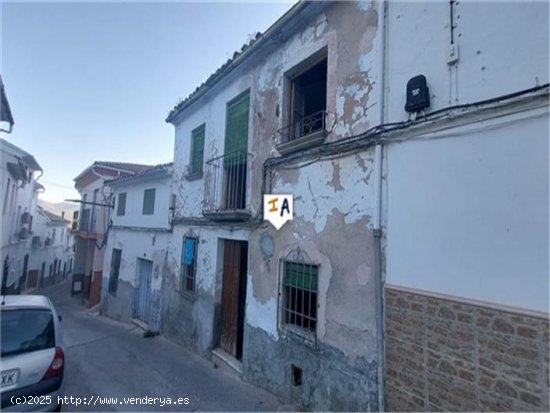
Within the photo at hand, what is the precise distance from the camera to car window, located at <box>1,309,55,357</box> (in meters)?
3.97

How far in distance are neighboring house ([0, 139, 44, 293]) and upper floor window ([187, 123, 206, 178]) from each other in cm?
958

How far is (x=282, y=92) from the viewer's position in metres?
5.53

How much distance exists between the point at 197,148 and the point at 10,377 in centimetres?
620

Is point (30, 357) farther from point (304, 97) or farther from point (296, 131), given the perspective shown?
point (304, 97)

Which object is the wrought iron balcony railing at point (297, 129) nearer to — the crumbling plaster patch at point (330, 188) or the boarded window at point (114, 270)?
the crumbling plaster patch at point (330, 188)

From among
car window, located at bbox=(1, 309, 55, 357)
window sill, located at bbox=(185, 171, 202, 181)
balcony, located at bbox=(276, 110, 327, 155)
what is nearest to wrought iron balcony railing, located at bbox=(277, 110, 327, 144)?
balcony, located at bbox=(276, 110, 327, 155)

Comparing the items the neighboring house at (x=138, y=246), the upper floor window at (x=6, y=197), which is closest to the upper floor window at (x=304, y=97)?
the neighboring house at (x=138, y=246)

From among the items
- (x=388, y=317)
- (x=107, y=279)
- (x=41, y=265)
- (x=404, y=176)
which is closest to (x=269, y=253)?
(x=388, y=317)

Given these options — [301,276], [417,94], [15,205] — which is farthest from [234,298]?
Result: [15,205]

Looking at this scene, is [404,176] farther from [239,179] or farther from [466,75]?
[239,179]

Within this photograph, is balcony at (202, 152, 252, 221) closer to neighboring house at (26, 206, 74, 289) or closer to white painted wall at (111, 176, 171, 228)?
white painted wall at (111, 176, 171, 228)

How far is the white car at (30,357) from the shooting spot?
3790 millimetres

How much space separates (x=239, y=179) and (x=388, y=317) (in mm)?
4379

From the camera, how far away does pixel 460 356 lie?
284 centimetres
